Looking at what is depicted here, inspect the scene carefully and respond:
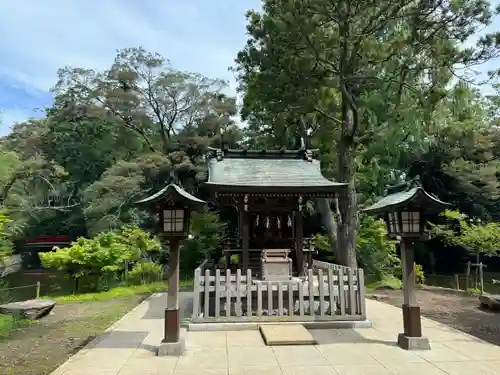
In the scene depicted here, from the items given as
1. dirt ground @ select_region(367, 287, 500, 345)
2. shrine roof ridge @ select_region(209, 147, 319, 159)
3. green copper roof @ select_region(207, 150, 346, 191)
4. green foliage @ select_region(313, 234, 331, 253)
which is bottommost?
dirt ground @ select_region(367, 287, 500, 345)

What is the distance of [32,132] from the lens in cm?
3106

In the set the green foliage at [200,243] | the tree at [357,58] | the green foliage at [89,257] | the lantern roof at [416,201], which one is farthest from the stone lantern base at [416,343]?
the green foliage at [200,243]

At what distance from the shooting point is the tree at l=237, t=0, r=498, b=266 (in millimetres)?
10969

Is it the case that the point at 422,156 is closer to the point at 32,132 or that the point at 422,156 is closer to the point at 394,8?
the point at 394,8

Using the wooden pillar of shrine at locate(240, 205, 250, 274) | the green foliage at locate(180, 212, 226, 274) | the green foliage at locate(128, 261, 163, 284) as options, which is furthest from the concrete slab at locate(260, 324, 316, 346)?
the green foliage at locate(180, 212, 226, 274)

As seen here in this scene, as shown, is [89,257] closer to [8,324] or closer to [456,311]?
[8,324]

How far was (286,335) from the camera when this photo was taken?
640 cm

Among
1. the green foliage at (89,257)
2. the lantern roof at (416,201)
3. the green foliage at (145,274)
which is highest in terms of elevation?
the lantern roof at (416,201)

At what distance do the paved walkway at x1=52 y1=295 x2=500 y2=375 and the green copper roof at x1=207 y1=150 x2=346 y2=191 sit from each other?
11.9 ft

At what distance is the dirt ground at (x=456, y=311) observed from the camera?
7.31 metres

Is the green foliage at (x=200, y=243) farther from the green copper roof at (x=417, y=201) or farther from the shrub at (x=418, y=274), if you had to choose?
the green copper roof at (x=417, y=201)

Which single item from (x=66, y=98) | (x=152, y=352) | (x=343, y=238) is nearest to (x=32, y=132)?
(x=66, y=98)

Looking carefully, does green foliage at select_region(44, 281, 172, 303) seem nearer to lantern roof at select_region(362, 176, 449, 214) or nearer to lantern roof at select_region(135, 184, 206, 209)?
lantern roof at select_region(135, 184, 206, 209)

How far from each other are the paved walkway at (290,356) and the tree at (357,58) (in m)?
6.61
